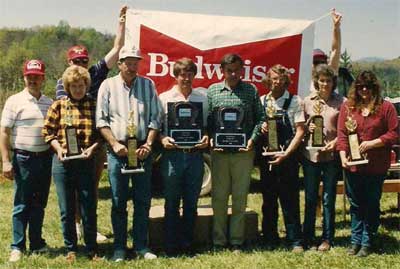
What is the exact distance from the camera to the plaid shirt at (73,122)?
5.11 m

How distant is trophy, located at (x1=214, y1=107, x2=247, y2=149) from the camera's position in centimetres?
541

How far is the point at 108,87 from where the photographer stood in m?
5.19

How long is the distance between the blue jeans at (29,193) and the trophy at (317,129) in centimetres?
256

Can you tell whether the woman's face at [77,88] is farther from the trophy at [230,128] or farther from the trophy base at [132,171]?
the trophy at [230,128]

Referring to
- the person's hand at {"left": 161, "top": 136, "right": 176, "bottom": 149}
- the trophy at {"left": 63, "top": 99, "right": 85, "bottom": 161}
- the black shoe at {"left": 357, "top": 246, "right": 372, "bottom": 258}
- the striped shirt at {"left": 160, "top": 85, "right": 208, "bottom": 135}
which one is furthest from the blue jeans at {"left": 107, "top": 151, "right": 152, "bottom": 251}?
the black shoe at {"left": 357, "top": 246, "right": 372, "bottom": 258}

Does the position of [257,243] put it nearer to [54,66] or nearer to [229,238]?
[229,238]

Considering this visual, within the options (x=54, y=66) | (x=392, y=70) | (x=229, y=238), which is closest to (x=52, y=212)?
(x=229, y=238)

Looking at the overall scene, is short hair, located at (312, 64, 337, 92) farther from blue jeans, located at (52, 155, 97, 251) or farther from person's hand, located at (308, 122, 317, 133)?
blue jeans, located at (52, 155, 97, 251)

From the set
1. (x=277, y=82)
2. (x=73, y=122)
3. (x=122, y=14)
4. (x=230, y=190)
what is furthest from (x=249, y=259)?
(x=122, y=14)

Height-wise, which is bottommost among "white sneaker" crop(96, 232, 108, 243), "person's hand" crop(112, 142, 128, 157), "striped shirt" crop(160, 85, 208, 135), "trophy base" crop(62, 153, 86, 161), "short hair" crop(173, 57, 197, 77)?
"white sneaker" crop(96, 232, 108, 243)

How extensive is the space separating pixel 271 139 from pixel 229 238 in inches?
44.9

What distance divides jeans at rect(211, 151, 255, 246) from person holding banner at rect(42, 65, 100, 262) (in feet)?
4.07

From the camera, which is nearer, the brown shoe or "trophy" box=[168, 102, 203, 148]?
"trophy" box=[168, 102, 203, 148]

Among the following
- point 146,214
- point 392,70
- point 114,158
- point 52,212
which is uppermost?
point 392,70
